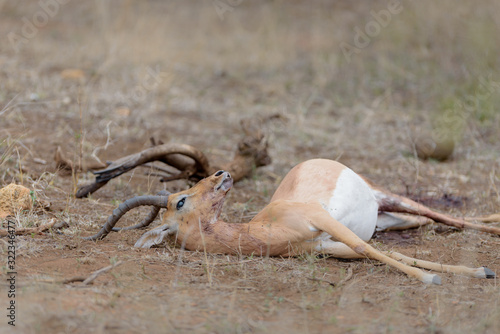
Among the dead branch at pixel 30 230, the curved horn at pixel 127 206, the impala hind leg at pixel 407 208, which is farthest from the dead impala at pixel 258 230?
the impala hind leg at pixel 407 208

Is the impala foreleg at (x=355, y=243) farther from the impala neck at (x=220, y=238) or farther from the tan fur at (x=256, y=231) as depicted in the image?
the impala neck at (x=220, y=238)

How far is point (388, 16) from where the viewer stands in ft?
35.5

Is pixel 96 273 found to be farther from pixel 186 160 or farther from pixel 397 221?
pixel 397 221

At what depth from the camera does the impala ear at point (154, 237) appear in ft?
12.0

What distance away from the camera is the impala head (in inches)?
142

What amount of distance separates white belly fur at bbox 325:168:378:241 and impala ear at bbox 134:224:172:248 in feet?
3.61

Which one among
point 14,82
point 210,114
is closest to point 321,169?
point 210,114

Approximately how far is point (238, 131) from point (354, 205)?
3583 millimetres

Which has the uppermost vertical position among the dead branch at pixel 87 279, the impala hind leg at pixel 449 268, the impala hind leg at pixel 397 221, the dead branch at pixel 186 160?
the dead branch at pixel 186 160

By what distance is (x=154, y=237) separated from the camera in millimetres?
3674

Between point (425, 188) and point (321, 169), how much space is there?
1.89 metres

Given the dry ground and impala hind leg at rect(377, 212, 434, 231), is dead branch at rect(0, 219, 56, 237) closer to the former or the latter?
the dry ground

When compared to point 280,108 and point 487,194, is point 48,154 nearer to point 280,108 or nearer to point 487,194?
point 280,108

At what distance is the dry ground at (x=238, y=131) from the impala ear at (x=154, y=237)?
7 cm
